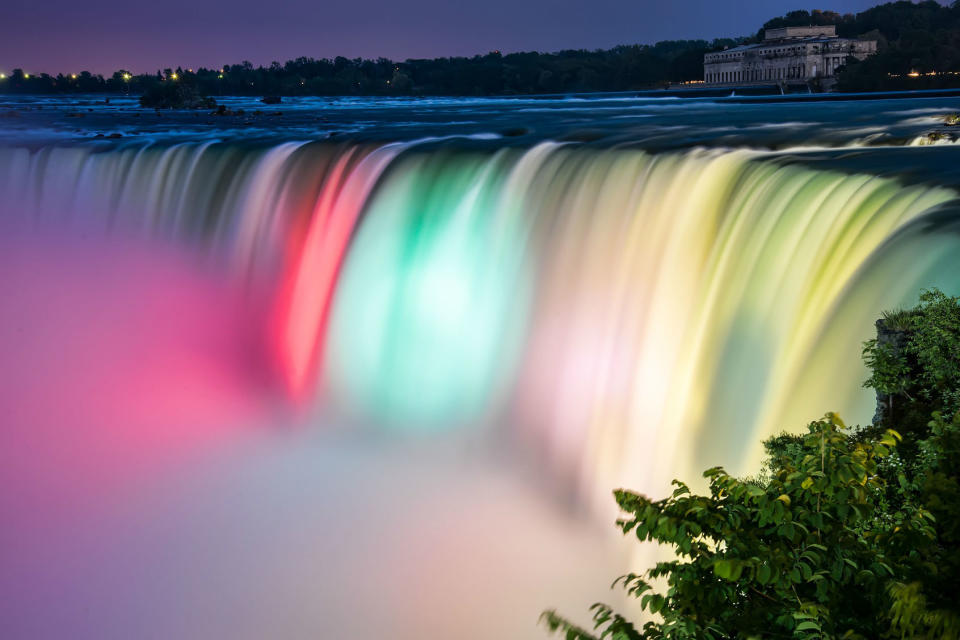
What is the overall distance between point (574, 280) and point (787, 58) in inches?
3277

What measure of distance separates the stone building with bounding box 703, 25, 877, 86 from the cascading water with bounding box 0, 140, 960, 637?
58487 millimetres

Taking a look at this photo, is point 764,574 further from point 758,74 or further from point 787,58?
point 758,74

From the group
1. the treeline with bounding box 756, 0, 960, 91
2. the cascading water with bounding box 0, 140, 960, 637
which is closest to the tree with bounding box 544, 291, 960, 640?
the cascading water with bounding box 0, 140, 960, 637

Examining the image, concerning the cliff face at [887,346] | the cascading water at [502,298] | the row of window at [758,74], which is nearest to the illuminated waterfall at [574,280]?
the cascading water at [502,298]

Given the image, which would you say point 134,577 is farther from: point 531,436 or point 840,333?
point 840,333

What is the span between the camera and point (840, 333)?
913 cm

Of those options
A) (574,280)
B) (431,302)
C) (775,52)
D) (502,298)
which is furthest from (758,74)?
(574,280)

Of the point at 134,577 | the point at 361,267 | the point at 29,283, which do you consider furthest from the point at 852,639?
the point at 29,283

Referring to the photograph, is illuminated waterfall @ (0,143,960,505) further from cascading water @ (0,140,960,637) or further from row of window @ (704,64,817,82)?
row of window @ (704,64,817,82)

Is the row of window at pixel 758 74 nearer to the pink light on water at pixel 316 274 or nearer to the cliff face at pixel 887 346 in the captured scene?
the pink light on water at pixel 316 274

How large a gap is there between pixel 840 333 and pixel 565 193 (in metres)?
7.27

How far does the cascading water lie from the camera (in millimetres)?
10422

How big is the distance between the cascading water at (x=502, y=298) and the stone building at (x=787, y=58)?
5849 centimetres

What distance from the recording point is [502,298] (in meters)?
15.6
